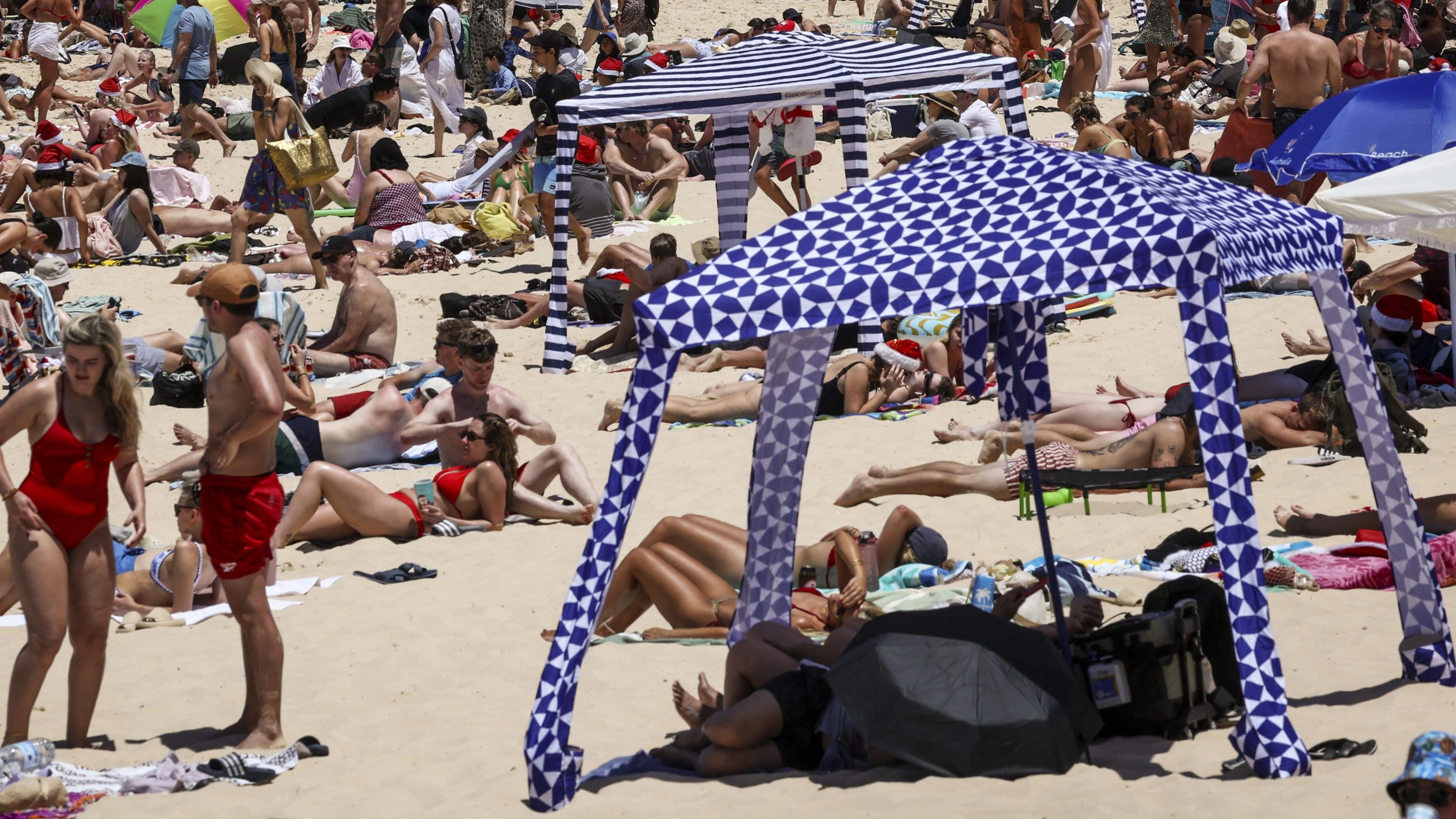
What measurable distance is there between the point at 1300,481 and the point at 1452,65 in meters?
11.0

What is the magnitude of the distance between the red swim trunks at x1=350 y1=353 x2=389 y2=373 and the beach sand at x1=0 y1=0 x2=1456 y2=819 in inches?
41.9

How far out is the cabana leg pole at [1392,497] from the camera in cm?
503

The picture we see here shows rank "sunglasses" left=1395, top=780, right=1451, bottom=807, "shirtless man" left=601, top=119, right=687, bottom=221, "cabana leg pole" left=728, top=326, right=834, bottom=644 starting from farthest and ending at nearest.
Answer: "shirtless man" left=601, top=119, right=687, bottom=221, "cabana leg pole" left=728, top=326, right=834, bottom=644, "sunglasses" left=1395, top=780, right=1451, bottom=807

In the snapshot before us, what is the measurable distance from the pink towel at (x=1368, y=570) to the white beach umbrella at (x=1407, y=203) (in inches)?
77.3

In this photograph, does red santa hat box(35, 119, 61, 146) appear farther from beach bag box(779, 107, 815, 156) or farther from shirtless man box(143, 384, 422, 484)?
beach bag box(779, 107, 815, 156)

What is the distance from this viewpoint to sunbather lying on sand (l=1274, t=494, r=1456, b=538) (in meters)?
6.39

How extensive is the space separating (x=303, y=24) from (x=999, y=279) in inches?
701

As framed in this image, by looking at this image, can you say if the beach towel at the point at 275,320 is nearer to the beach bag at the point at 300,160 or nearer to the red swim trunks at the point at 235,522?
the beach bag at the point at 300,160

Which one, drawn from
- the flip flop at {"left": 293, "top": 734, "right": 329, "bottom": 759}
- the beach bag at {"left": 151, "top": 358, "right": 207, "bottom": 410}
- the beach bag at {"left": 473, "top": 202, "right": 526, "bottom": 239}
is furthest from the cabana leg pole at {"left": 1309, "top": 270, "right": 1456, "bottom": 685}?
the beach bag at {"left": 473, "top": 202, "right": 526, "bottom": 239}

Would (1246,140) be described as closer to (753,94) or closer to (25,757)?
(753,94)

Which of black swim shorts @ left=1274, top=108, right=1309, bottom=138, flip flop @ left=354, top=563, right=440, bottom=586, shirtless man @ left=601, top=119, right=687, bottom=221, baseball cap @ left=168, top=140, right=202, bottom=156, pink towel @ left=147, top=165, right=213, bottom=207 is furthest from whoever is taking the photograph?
baseball cap @ left=168, top=140, right=202, bottom=156

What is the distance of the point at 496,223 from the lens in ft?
45.2

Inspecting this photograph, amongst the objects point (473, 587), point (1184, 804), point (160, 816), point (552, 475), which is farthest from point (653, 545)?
point (1184, 804)

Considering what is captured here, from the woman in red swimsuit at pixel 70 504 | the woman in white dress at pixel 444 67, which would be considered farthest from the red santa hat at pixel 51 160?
the woman in red swimsuit at pixel 70 504
